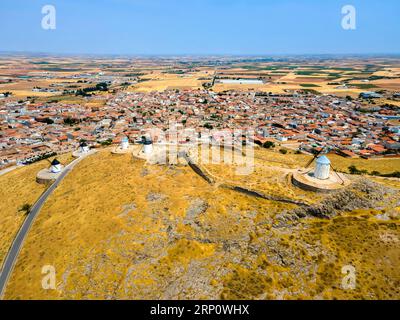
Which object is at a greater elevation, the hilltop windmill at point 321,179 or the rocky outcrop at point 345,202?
the hilltop windmill at point 321,179

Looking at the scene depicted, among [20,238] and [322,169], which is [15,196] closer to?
[20,238]

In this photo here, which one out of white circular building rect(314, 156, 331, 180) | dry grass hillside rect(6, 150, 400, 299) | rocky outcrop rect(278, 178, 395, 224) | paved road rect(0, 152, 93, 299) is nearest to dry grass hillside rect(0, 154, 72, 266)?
paved road rect(0, 152, 93, 299)

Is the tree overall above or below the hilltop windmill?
below

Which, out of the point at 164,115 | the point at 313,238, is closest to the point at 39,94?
the point at 164,115

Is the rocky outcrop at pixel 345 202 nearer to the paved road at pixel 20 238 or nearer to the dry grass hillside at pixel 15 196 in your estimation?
the paved road at pixel 20 238

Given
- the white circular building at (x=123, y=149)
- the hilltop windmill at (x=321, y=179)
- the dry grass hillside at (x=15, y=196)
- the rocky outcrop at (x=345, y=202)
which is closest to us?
the rocky outcrop at (x=345, y=202)

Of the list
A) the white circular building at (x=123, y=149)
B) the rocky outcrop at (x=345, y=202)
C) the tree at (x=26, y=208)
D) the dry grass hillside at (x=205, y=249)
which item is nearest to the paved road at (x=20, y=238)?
the tree at (x=26, y=208)

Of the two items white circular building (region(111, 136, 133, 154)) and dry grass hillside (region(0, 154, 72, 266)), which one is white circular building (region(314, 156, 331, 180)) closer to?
white circular building (region(111, 136, 133, 154))

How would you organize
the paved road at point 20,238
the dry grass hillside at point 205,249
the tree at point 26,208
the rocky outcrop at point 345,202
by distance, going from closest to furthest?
the dry grass hillside at point 205,249
the paved road at point 20,238
the rocky outcrop at point 345,202
the tree at point 26,208

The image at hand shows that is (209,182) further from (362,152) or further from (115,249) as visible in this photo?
(362,152)
